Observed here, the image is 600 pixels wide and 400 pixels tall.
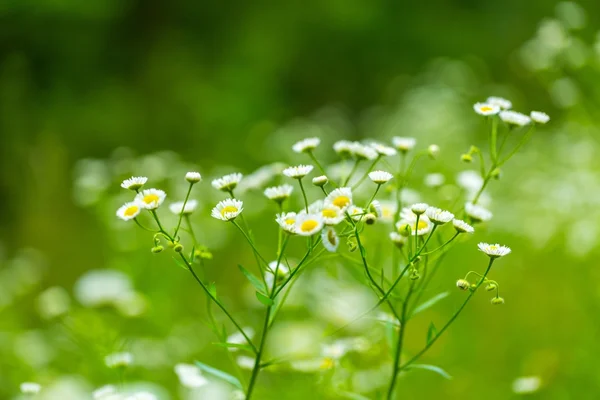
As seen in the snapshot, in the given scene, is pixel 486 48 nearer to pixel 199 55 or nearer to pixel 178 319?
pixel 199 55

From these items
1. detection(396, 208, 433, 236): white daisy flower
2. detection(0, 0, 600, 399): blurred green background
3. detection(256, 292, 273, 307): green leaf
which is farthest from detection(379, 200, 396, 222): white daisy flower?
detection(0, 0, 600, 399): blurred green background

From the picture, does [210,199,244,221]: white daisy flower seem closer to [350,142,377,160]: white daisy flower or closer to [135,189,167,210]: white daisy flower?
[135,189,167,210]: white daisy flower

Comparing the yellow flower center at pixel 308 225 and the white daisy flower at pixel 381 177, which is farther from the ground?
the white daisy flower at pixel 381 177

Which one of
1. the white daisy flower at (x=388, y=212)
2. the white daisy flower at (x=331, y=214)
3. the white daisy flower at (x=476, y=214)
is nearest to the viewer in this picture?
the white daisy flower at (x=331, y=214)

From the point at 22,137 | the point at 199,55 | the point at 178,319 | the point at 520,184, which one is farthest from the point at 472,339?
the point at 199,55

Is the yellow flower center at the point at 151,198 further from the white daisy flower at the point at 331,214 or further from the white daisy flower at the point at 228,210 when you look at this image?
the white daisy flower at the point at 331,214

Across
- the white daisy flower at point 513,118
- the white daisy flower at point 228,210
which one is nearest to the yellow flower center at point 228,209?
the white daisy flower at point 228,210
